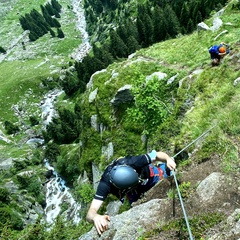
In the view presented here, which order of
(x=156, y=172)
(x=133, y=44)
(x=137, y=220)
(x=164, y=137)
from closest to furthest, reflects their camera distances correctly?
(x=137, y=220) < (x=156, y=172) < (x=164, y=137) < (x=133, y=44)

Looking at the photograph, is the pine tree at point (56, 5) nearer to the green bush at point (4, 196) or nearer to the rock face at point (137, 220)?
the green bush at point (4, 196)

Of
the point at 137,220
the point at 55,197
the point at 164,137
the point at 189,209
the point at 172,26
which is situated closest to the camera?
the point at 189,209

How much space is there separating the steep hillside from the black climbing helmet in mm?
1305

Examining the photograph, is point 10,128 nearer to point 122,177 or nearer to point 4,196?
point 4,196

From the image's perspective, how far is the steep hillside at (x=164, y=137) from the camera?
7.52m

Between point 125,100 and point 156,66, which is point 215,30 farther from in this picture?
point 125,100

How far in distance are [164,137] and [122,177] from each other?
8328mm

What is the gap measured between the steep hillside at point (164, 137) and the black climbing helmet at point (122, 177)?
4.28 ft

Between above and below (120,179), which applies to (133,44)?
below

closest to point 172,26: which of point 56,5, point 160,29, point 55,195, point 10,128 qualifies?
point 160,29

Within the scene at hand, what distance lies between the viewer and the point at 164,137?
15.3 meters

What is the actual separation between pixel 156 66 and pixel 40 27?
158m

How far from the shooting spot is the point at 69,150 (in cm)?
6431

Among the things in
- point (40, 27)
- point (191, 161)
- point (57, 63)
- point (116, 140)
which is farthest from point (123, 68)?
point (40, 27)
